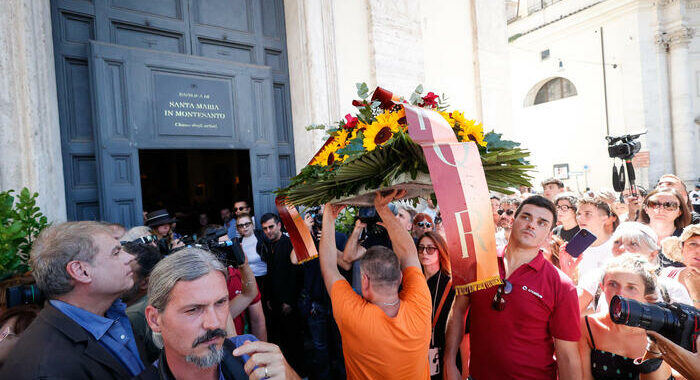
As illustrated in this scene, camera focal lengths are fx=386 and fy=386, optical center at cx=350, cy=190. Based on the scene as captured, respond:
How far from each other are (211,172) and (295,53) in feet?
23.7

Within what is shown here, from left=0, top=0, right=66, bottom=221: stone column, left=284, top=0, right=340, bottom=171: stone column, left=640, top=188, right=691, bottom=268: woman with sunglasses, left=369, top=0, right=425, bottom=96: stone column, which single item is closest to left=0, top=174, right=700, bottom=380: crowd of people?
left=640, top=188, right=691, bottom=268: woman with sunglasses

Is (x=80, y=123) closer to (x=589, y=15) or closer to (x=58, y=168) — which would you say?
(x=58, y=168)

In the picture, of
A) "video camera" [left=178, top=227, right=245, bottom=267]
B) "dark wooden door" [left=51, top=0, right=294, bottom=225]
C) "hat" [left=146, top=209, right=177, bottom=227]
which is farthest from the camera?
"hat" [left=146, top=209, right=177, bottom=227]

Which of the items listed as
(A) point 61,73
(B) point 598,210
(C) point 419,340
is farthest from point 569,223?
(A) point 61,73

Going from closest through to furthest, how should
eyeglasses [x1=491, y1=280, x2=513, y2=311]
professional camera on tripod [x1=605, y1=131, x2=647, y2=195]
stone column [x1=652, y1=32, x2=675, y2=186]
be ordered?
eyeglasses [x1=491, y1=280, x2=513, y2=311], professional camera on tripod [x1=605, y1=131, x2=647, y2=195], stone column [x1=652, y1=32, x2=675, y2=186]

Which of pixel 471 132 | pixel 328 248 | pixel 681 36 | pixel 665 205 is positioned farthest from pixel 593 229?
pixel 681 36

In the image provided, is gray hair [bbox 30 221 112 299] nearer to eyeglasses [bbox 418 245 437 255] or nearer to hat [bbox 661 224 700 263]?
eyeglasses [bbox 418 245 437 255]

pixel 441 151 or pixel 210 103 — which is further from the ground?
pixel 210 103

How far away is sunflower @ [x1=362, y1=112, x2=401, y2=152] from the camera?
181 cm

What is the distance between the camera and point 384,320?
7.22 feet

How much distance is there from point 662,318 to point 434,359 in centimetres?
166

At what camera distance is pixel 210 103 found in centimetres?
527

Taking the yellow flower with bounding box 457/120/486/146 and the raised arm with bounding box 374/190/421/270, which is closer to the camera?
the yellow flower with bounding box 457/120/486/146

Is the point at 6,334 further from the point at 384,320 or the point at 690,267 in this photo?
the point at 690,267
